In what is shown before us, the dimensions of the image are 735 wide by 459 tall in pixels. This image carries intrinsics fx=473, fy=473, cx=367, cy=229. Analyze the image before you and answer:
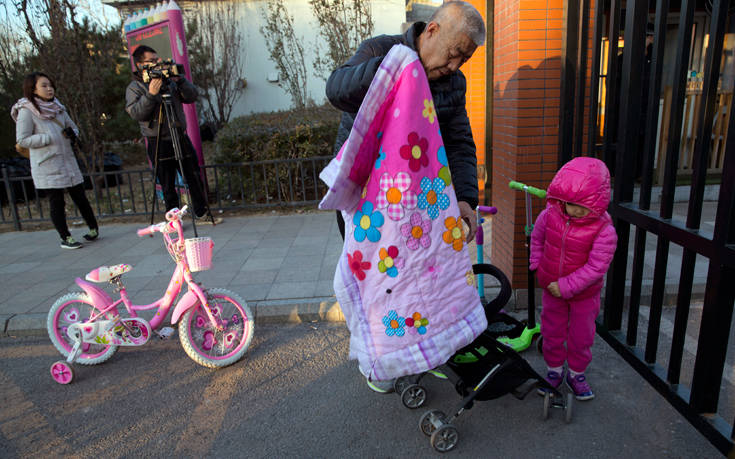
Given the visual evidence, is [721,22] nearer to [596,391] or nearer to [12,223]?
[596,391]

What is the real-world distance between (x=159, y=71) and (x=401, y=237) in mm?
4430

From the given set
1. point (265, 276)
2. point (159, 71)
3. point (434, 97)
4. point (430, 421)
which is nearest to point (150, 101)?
point (159, 71)

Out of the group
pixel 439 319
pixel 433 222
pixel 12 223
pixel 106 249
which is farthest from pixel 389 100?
pixel 12 223

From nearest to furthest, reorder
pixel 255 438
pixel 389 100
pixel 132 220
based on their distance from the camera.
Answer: pixel 389 100 < pixel 255 438 < pixel 132 220

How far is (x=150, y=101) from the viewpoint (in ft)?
18.5

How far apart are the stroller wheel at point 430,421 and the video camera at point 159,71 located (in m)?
4.70

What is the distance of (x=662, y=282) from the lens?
8.25ft

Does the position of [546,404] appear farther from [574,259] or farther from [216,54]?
[216,54]

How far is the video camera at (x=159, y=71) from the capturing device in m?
5.27

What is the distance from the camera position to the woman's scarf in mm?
5422

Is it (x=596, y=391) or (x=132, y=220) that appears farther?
(x=132, y=220)

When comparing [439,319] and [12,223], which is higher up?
[439,319]

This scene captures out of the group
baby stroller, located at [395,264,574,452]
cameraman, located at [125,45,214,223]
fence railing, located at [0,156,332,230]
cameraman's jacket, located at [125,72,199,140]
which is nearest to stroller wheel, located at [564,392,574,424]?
baby stroller, located at [395,264,574,452]

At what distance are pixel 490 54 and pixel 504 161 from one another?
8.75 feet
